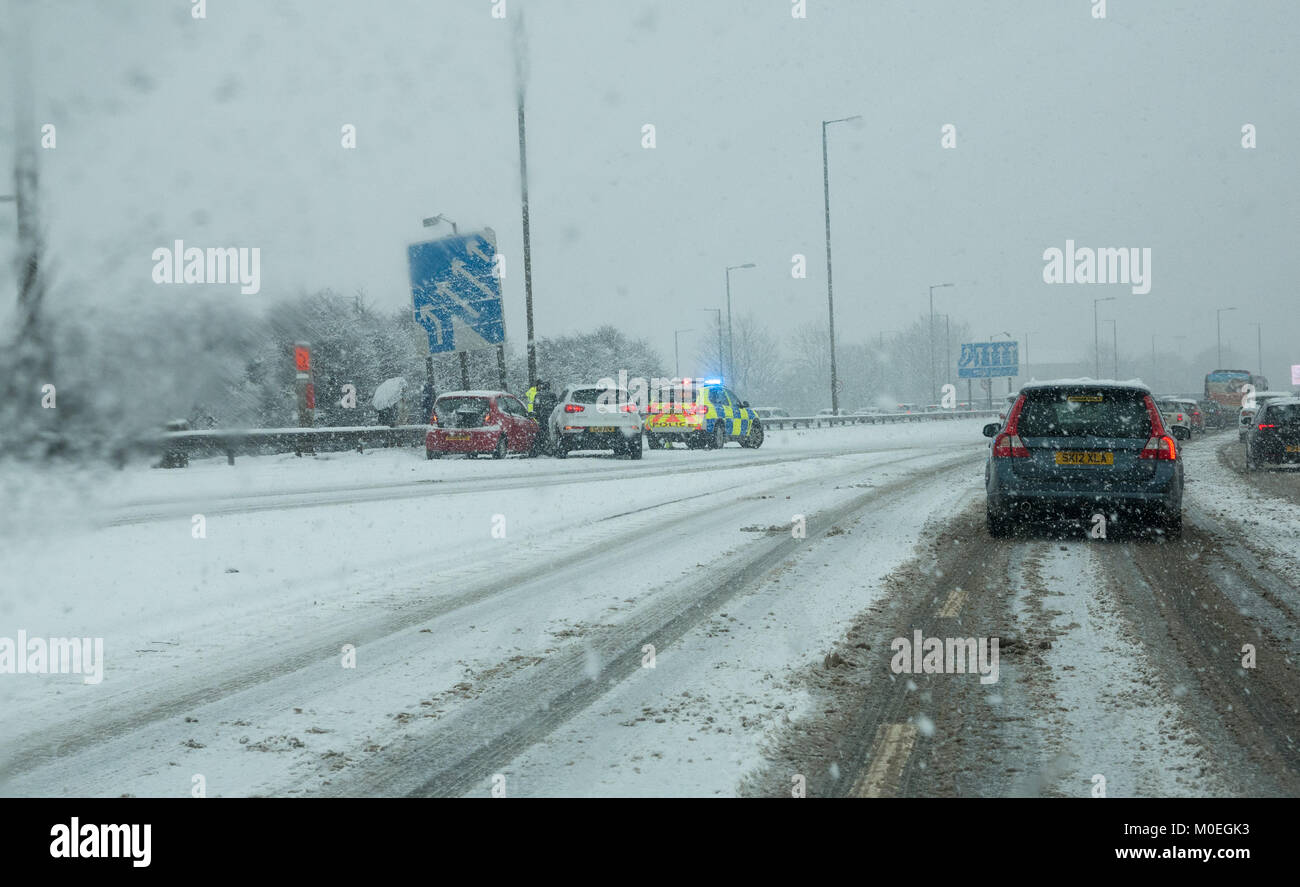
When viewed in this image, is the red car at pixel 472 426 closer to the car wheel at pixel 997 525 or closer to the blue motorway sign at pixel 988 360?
the car wheel at pixel 997 525

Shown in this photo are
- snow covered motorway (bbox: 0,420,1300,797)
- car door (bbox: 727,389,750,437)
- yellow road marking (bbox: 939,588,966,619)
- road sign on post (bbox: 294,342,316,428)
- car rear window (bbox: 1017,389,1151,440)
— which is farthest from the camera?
car door (bbox: 727,389,750,437)

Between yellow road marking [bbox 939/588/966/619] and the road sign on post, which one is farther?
the road sign on post

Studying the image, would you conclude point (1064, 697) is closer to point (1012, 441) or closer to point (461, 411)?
point (1012, 441)

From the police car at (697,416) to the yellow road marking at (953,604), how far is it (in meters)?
22.6

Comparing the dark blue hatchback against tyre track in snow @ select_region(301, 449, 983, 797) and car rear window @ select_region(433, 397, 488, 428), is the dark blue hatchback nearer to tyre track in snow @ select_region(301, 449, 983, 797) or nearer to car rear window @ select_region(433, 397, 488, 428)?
tyre track in snow @ select_region(301, 449, 983, 797)

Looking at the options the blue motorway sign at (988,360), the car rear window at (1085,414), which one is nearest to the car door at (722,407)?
the car rear window at (1085,414)

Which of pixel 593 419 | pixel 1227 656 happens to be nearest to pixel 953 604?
pixel 1227 656

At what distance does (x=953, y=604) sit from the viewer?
25.1 ft

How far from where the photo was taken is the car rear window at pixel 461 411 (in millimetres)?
26250

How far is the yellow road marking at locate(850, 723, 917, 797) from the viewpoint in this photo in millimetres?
4027

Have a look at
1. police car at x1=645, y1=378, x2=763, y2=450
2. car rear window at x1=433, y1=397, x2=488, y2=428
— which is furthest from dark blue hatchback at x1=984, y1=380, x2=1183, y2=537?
police car at x1=645, y1=378, x2=763, y2=450

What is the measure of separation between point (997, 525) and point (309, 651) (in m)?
7.24

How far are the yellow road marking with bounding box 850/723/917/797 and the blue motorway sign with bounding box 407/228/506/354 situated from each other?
26.1 m
